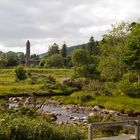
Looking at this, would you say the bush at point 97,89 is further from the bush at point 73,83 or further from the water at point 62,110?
the bush at point 73,83

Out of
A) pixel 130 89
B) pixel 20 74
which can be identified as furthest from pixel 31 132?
pixel 20 74

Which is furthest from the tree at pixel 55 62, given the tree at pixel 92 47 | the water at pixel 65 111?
the water at pixel 65 111

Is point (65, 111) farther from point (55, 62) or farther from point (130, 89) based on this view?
point (55, 62)

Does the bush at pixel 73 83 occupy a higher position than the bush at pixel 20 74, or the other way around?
the bush at pixel 20 74

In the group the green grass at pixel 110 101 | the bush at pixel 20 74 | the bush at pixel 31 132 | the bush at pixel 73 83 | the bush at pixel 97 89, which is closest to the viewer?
the bush at pixel 31 132

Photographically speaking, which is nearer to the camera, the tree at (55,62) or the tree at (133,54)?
the tree at (133,54)

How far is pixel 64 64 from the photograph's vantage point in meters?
145

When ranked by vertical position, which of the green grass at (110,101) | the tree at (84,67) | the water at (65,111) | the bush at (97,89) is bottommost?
the water at (65,111)

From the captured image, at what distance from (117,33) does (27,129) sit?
210 ft

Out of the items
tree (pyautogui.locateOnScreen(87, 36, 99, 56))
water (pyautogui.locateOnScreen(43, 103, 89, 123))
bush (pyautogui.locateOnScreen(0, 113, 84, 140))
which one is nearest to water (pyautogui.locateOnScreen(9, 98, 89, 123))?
water (pyautogui.locateOnScreen(43, 103, 89, 123))

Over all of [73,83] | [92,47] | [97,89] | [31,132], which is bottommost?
[97,89]

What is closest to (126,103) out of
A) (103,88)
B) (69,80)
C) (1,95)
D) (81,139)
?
(103,88)

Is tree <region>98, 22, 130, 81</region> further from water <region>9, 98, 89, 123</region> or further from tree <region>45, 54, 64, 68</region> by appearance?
tree <region>45, 54, 64, 68</region>

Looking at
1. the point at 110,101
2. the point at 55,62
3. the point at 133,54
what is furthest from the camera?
the point at 55,62
